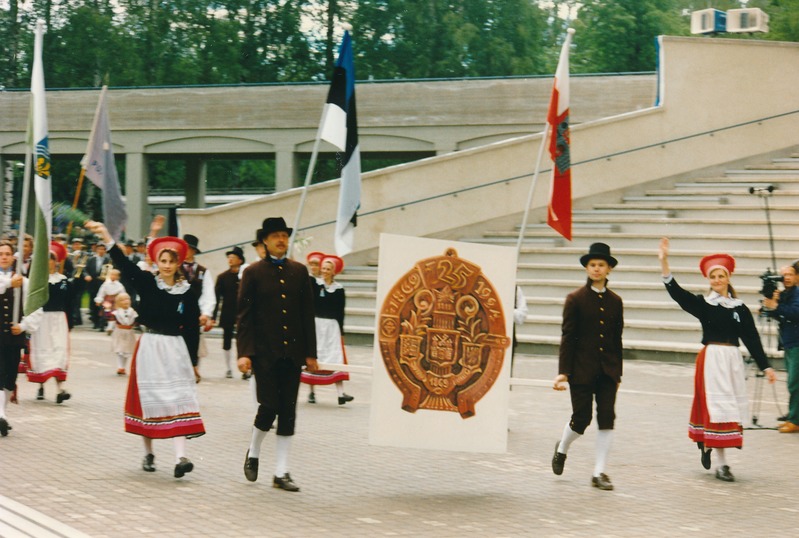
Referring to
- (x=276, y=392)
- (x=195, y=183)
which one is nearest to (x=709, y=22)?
(x=195, y=183)

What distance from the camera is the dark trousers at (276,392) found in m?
8.79

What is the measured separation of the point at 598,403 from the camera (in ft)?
30.9

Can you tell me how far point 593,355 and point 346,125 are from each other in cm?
510

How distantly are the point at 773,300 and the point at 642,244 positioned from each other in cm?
1041

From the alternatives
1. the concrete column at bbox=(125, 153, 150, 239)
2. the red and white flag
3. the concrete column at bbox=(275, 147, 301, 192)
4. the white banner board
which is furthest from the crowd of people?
the concrete column at bbox=(125, 153, 150, 239)

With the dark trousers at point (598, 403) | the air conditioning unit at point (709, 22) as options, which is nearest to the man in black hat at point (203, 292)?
the dark trousers at point (598, 403)

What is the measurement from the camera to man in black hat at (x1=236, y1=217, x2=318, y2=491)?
880 centimetres

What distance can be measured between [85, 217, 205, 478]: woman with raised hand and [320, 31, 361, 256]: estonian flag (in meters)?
3.71

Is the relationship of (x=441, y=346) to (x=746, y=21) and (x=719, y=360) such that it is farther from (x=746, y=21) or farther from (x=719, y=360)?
(x=746, y=21)

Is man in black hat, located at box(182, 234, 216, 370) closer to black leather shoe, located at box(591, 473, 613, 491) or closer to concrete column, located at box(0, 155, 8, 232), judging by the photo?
black leather shoe, located at box(591, 473, 613, 491)

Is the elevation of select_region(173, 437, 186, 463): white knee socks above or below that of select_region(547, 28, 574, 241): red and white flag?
below

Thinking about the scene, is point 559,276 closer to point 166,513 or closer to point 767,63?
point 767,63

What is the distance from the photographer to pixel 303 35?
179 ft

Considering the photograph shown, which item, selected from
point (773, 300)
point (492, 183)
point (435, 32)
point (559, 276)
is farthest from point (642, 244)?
point (435, 32)
